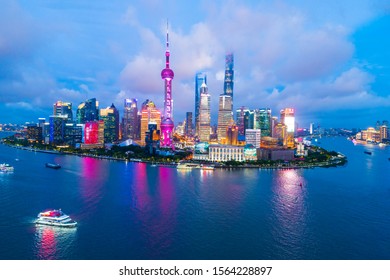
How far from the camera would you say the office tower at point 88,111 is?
6962 cm

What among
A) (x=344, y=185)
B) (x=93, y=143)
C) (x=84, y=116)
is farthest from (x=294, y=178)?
(x=84, y=116)

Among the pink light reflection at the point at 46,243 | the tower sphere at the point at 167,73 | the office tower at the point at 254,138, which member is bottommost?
the pink light reflection at the point at 46,243

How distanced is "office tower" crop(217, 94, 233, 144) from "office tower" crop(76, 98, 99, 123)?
25.8 metres

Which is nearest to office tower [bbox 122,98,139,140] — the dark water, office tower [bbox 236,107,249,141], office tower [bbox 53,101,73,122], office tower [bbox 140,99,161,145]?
office tower [bbox 140,99,161,145]

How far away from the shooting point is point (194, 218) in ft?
39.7

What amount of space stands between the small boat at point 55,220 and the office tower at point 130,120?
59.0 metres

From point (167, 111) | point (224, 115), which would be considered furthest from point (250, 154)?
point (224, 115)

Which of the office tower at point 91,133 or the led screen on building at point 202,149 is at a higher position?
the office tower at point 91,133

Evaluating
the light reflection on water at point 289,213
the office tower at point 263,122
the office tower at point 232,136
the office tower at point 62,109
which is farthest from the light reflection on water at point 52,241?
the office tower at point 62,109

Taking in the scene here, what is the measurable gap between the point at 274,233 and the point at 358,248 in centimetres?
239

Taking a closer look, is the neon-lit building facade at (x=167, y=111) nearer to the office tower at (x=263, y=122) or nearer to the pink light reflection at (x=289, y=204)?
the office tower at (x=263, y=122)

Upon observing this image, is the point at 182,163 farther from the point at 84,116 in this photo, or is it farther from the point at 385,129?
the point at 385,129

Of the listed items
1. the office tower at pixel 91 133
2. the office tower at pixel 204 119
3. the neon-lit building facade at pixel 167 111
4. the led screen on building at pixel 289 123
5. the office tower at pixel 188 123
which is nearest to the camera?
the office tower at pixel 91 133

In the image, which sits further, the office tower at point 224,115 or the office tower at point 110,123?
the office tower at point 110,123
